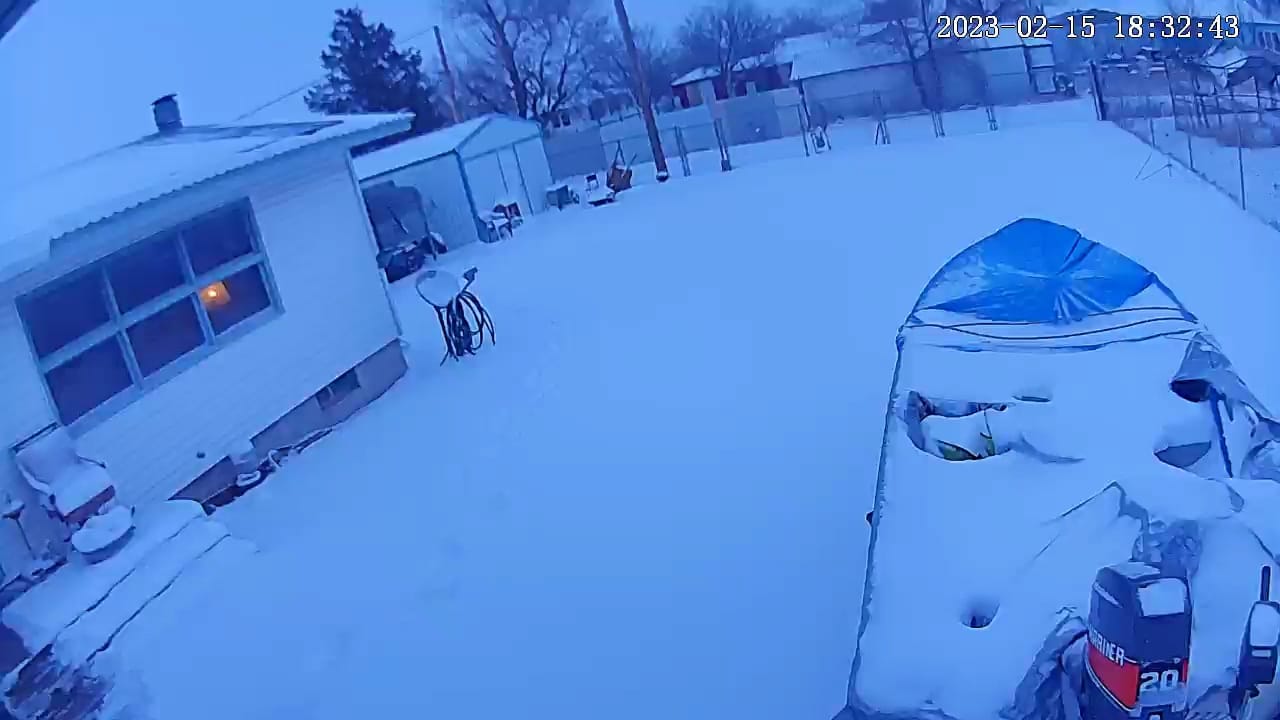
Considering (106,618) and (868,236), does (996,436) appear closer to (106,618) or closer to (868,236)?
(106,618)

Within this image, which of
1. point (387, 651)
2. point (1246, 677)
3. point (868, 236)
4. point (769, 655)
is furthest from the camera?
point (868, 236)

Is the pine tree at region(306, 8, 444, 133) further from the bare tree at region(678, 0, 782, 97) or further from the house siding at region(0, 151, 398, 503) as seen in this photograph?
the house siding at region(0, 151, 398, 503)

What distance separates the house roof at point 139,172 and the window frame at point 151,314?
0.37 meters

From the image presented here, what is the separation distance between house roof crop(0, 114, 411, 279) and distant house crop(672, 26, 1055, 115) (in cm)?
1954

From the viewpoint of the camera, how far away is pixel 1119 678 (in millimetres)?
2131

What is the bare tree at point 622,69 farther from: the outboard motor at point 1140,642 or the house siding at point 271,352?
the outboard motor at point 1140,642

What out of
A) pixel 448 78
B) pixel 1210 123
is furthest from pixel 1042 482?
pixel 448 78

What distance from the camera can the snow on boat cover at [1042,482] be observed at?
2488 mm

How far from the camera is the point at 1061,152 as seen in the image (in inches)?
527

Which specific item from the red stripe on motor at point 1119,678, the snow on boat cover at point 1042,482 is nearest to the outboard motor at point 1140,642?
the red stripe on motor at point 1119,678

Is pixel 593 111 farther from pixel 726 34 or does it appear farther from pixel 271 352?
pixel 271 352

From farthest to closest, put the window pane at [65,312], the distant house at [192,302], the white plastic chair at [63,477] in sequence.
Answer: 1. the window pane at [65,312]
2. the distant house at [192,302]
3. the white plastic chair at [63,477]

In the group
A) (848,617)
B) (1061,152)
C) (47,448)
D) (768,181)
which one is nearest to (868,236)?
(1061,152)

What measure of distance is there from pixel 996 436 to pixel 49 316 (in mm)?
5459
